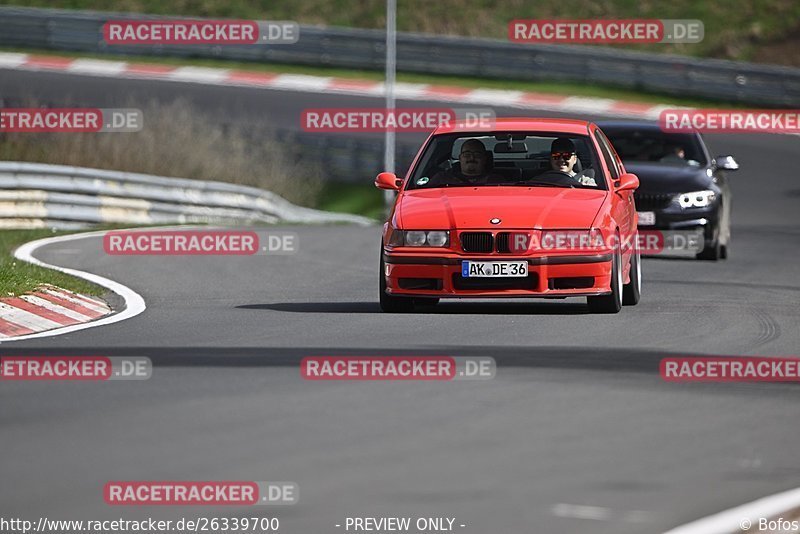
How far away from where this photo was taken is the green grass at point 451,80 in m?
36.0

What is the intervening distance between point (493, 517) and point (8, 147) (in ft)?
72.8

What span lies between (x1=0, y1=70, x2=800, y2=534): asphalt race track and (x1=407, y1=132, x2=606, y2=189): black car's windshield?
38.2 inches

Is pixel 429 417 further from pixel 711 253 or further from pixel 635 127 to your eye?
pixel 635 127

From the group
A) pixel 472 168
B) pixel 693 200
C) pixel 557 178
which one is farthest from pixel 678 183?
pixel 472 168

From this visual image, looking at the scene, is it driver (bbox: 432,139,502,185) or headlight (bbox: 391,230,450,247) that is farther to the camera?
driver (bbox: 432,139,502,185)

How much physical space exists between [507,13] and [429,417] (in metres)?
36.8

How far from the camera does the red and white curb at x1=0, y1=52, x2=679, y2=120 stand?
34969 mm

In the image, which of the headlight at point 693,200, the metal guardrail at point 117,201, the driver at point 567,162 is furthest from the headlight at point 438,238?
the metal guardrail at point 117,201

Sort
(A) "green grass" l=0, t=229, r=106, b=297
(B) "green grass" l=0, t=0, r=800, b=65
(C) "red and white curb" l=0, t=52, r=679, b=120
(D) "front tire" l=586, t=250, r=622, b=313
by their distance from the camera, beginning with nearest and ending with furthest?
(D) "front tire" l=586, t=250, r=622, b=313, (A) "green grass" l=0, t=229, r=106, b=297, (C) "red and white curb" l=0, t=52, r=679, b=120, (B) "green grass" l=0, t=0, r=800, b=65

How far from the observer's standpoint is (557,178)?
1355 centimetres

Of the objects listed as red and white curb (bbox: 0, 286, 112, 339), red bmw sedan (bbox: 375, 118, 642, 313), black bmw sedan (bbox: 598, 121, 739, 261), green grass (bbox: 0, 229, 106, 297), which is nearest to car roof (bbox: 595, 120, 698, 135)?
black bmw sedan (bbox: 598, 121, 739, 261)

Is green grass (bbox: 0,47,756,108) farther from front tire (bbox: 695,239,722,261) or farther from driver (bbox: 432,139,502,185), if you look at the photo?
driver (bbox: 432,139,502,185)

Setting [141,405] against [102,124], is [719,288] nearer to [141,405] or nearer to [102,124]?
[141,405]

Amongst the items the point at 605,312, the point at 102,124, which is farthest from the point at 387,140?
the point at 605,312
